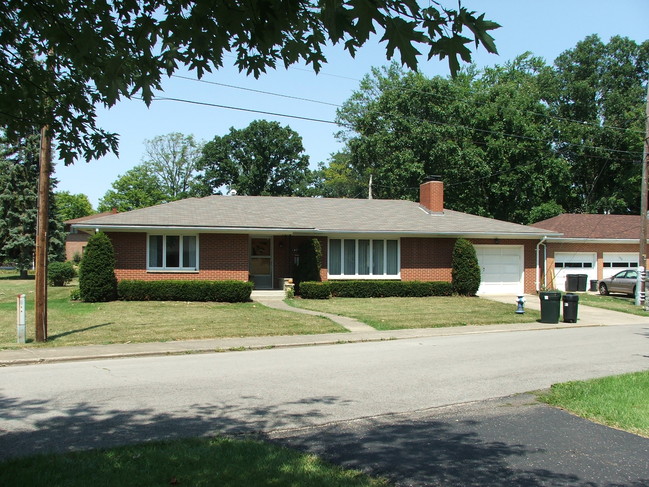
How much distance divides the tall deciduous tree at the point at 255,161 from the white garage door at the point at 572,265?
34.0 metres

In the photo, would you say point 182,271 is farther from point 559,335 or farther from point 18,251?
point 18,251

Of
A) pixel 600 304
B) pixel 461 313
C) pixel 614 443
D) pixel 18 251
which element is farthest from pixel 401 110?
pixel 614 443

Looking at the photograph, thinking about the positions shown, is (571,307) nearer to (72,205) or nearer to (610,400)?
(610,400)

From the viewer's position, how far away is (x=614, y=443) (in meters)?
6.07

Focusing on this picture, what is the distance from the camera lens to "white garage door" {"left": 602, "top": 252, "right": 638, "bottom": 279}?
3241cm

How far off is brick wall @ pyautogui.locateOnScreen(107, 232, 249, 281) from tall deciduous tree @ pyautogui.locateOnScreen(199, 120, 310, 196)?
3496 centimetres

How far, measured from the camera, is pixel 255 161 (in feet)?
194

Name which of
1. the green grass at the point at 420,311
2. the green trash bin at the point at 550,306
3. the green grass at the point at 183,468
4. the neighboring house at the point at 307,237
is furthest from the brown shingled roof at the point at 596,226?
the green grass at the point at 183,468

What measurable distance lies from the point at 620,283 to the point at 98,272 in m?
24.5

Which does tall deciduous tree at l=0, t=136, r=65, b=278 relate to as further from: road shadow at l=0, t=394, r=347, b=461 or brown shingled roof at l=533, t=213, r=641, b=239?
road shadow at l=0, t=394, r=347, b=461

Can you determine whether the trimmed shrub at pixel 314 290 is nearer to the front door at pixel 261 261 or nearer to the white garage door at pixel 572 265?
the front door at pixel 261 261

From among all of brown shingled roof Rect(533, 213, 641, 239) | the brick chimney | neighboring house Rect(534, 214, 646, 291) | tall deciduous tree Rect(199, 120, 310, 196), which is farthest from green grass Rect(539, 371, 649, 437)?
tall deciduous tree Rect(199, 120, 310, 196)

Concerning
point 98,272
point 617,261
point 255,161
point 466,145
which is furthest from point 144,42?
point 255,161

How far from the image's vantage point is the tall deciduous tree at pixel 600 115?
46656 millimetres
